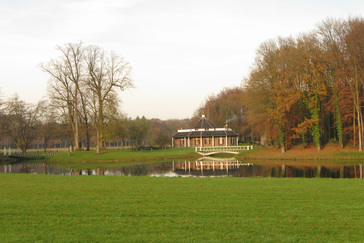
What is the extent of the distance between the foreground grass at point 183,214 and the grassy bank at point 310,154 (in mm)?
24403

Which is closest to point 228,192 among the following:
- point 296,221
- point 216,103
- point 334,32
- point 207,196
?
point 207,196

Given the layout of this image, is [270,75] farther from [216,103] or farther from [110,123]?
[216,103]

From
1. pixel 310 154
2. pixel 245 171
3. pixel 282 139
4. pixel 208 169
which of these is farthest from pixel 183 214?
pixel 282 139

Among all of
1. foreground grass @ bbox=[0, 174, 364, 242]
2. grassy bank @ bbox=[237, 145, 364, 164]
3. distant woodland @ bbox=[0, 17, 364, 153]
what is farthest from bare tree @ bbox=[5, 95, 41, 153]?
foreground grass @ bbox=[0, 174, 364, 242]

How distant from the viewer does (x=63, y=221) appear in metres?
7.86

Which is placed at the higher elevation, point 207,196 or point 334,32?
point 334,32

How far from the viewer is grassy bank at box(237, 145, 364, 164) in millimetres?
33781

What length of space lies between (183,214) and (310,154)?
32076mm

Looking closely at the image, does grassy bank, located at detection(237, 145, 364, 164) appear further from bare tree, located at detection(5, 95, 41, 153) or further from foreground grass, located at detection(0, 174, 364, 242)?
bare tree, located at detection(5, 95, 41, 153)

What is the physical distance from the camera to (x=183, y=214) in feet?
27.5

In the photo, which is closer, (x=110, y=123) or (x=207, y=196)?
(x=207, y=196)

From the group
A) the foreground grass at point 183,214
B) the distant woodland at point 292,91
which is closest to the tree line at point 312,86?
the distant woodland at point 292,91

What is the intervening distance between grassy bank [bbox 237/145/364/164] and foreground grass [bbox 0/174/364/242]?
24403 millimetres

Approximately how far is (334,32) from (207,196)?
3154 centimetres
